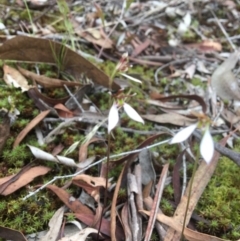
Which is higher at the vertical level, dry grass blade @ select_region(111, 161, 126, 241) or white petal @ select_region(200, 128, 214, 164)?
white petal @ select_region(200, 128, 214, 164)

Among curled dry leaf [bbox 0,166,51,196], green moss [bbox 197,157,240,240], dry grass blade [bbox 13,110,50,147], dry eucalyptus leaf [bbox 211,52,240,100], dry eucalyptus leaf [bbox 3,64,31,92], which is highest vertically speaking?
dry eucalyptus leaf [bbox 3,64,31,92]

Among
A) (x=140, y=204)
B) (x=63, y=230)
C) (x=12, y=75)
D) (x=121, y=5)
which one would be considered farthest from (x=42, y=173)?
(x=121, y=5)

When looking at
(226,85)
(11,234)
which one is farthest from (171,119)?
(11,234)

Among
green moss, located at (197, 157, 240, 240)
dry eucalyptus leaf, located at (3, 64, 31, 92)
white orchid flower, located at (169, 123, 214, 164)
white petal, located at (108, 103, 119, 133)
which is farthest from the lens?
dry eucalyptus leaf, located at (3, 64, 31, 92)

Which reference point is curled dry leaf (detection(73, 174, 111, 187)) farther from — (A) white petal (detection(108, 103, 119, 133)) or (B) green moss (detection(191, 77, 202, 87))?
(B) green moss (detection(191, 77, 202, 87))

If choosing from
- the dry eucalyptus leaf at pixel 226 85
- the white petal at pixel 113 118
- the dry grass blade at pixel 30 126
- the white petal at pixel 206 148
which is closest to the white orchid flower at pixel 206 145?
the white petal at pixel 206 148

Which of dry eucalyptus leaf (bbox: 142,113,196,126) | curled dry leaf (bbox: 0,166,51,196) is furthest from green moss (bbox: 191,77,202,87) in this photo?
curled dry leaf (bbox: 0,166,51,196)

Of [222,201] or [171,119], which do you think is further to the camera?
[171,119]

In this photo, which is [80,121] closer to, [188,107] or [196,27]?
[188,107]

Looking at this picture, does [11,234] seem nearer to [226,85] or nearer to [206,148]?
[206,148]
